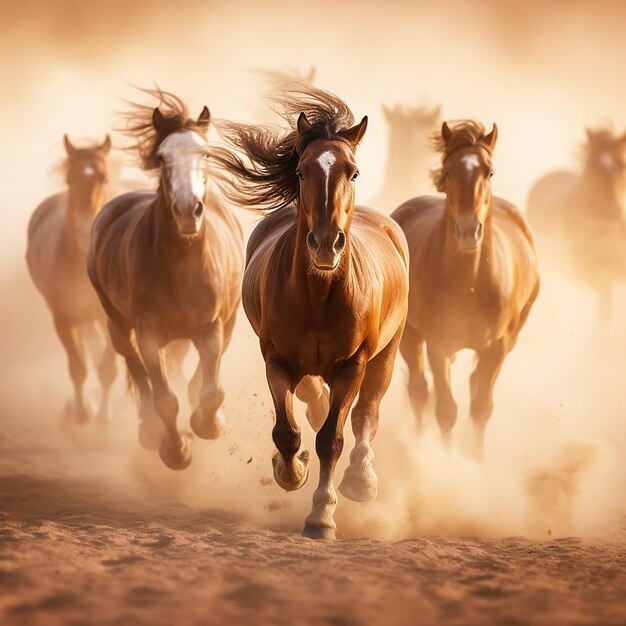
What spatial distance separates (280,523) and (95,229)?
3.09 meters

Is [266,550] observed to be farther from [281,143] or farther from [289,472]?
[281,143]

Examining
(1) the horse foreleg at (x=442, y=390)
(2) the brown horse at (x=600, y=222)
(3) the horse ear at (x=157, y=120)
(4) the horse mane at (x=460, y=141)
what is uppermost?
(2) the brown horse at (x=600, y=222)

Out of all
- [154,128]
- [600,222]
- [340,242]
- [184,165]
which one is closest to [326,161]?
[340,242]

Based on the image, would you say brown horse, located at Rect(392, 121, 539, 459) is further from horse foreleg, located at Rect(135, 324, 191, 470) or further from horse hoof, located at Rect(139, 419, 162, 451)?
horse hoof, located at Rect(139, 419, 162, 451)

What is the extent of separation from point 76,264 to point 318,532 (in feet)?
18.1

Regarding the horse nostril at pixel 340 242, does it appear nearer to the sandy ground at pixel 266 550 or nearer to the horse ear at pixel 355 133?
the horse ear at pixel 355 133

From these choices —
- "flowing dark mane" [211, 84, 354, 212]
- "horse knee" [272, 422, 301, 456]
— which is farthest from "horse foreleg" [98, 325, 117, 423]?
"horse knee" [272, 422, 301, 456]

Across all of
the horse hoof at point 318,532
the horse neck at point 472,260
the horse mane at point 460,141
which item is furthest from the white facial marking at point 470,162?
the horse hoof at point 318,532

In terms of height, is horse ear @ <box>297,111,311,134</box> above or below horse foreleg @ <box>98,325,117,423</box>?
above

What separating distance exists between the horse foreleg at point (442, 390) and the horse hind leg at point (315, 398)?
1.01 meters

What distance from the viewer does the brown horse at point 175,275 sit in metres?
7.08

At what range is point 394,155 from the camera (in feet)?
46.0

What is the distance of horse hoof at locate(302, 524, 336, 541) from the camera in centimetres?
542

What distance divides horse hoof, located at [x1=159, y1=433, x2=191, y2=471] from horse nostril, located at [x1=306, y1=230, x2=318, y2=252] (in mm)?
2761
